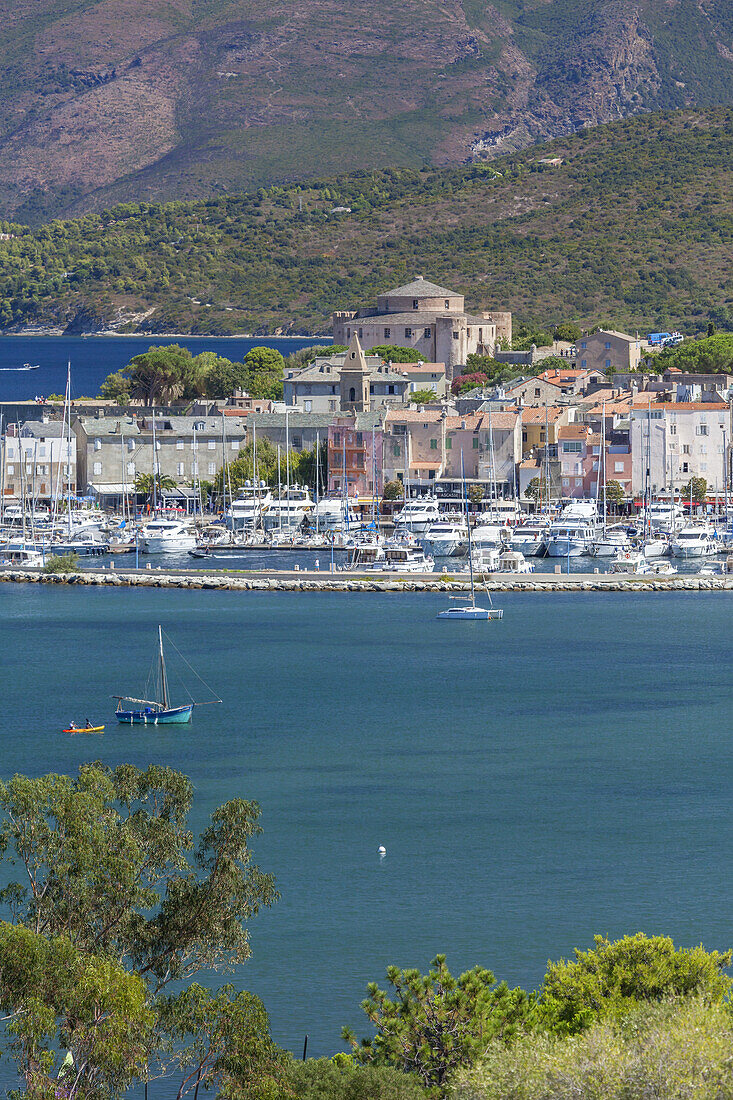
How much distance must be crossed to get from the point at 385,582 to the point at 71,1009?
159ft

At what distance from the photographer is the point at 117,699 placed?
4728cm

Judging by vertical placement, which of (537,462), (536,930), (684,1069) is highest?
(537,462)

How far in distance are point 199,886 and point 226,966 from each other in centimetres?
741

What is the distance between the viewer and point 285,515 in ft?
263

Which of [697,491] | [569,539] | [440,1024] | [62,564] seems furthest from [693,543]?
[440,1024]

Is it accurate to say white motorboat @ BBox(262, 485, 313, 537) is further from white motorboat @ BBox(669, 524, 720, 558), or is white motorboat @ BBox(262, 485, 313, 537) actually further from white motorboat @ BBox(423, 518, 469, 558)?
white motorboat @ BBox(669, 524, 720, 558)

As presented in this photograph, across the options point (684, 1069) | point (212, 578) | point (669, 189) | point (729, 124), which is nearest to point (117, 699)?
point (212, 578)

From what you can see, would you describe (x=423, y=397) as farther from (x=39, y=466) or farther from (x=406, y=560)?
(x=406, y=560)

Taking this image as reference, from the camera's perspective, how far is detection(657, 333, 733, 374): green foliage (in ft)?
336

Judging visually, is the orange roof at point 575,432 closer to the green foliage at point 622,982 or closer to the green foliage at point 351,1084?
the green foliage at point 622,982

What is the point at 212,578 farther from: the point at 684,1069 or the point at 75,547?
the point at 684,1069

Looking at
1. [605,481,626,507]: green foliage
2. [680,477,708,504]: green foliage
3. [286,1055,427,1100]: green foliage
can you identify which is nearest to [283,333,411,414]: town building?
[605,481,626,507]: green foliage

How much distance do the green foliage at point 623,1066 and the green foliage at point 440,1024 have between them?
1.90 m

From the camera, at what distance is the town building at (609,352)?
110688mm
